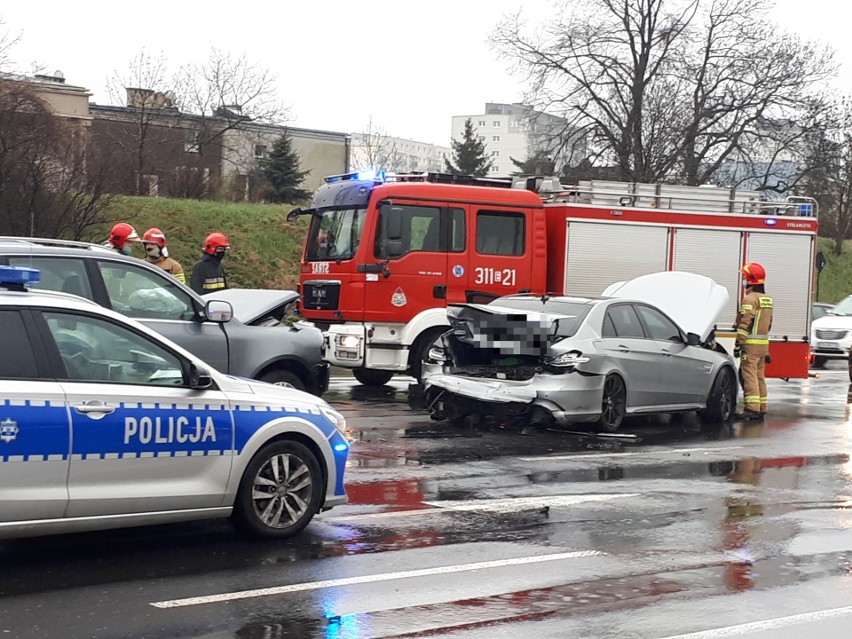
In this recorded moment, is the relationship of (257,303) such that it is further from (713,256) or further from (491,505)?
(713,256)

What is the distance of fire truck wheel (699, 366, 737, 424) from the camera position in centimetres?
1525

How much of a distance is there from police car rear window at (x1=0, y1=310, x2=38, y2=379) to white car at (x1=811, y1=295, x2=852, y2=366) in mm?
24722

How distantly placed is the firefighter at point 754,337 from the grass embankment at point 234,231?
1788cm

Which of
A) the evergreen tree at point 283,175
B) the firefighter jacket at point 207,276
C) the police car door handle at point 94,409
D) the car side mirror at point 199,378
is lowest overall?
the police car door handle at point 94,409

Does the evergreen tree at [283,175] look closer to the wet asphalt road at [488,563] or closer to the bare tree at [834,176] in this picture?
the bare tree at [834,176]

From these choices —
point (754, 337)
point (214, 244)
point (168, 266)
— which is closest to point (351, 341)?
point (214, 244)

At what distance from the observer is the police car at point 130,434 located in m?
6.19

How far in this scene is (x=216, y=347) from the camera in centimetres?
1087

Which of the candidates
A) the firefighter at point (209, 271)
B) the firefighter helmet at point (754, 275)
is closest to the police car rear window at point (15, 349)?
the firefighter at point (209, 271)

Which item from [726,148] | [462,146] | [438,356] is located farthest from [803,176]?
[438,356]

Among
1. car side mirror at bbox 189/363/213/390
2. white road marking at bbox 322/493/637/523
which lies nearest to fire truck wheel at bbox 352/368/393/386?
white road marking at bbox 322/493/637/523

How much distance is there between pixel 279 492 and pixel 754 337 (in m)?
10.4

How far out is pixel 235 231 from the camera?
113ft

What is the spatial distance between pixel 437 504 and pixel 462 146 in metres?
61.4
